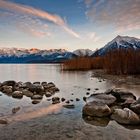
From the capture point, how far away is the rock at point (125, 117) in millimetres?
10667

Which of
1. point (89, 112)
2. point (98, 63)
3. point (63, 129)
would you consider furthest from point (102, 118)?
point (98, 63)

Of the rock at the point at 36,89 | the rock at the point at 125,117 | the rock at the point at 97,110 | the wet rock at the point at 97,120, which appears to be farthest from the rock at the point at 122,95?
the rock at the point at 36,89

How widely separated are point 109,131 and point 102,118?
1.98 m

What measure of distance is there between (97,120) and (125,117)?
55.0 inches

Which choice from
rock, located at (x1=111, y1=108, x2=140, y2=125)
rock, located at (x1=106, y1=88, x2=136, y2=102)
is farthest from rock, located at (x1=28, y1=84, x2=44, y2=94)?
rock, located at (x1=111, y1=108, x2=140, y2=125)

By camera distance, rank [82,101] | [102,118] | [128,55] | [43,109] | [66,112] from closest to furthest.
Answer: [102,118] < [66,112] < [43,109] < [82,101] < [128,55]

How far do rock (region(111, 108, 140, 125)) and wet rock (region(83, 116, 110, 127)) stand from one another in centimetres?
48

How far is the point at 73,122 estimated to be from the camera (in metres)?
11.0

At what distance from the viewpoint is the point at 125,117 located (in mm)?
10898

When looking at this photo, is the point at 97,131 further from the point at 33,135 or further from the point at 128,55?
the point at 128,55

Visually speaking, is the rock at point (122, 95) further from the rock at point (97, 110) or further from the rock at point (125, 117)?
the rock at point (125, 117)

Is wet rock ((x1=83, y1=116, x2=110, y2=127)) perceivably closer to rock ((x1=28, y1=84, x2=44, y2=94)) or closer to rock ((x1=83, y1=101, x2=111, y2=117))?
rock ((x1=83, y1=101, x2=111, y2=117))

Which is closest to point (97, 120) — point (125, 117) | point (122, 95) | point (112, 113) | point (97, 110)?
point (97, 110)

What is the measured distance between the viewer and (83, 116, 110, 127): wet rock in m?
10.8
